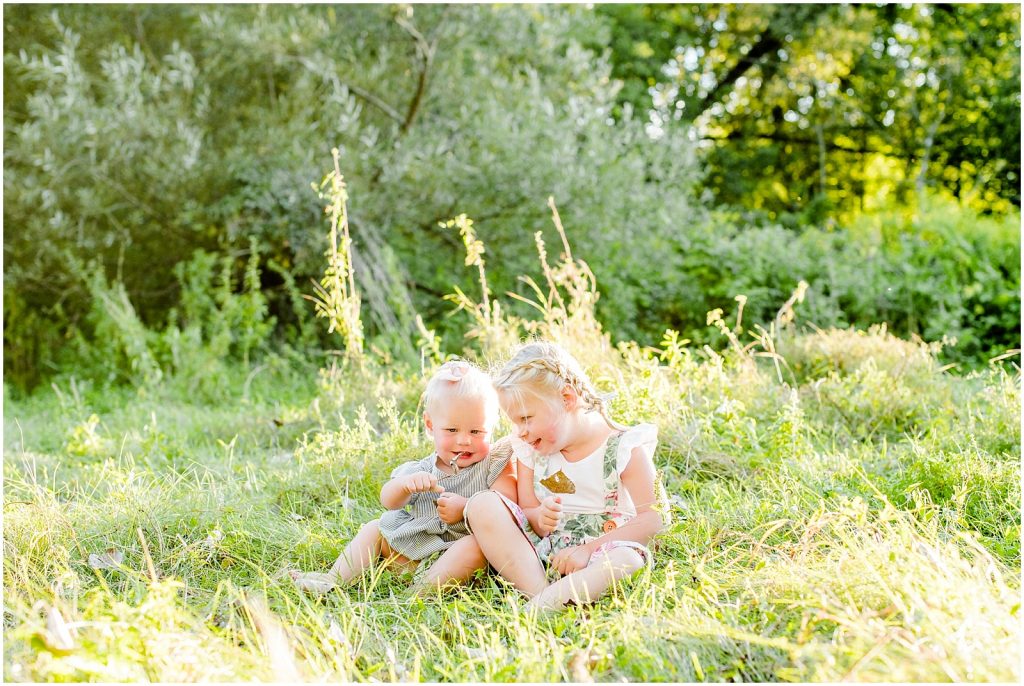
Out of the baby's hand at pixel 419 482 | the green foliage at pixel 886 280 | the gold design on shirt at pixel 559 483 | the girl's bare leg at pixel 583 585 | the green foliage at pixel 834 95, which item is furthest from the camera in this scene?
the green foliage at pixel 834 95

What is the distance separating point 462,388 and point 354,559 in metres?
0.68

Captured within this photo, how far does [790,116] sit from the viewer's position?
1423cm

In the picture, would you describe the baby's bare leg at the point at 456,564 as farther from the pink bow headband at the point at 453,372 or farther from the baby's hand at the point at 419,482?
the pink bow headband at the point at 453,372

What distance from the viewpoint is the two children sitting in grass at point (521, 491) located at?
289 cm

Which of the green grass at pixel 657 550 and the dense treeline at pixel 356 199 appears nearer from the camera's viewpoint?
the green grass at pixel 657 550

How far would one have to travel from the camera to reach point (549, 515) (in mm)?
2957

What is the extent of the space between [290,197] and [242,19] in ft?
6.21

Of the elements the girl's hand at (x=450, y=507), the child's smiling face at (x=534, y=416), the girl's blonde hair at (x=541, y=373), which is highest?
the girl's blonde hair at (x=541, y=373)

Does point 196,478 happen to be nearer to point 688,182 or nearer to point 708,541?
point 708,541

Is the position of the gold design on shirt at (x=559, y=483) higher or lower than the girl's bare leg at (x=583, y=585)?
higher

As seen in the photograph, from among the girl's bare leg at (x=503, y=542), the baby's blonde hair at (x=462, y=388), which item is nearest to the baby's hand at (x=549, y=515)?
the girl's bare leg at (x=503, y=542)

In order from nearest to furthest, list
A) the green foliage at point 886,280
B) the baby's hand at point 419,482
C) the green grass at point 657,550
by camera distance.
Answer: the green grass at point 657,550 < the baby's hand at point 419,482 < the green foliage at point 886,280

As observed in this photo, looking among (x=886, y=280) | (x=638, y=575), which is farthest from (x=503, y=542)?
(x=886, y=280)

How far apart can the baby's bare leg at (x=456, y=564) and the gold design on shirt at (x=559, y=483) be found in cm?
32
